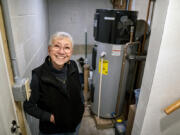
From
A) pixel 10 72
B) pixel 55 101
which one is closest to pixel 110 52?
pixel 55 101

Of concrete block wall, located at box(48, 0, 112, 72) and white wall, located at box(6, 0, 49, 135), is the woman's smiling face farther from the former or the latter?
concrete block wall, located at box(48, 0, 112, 72)

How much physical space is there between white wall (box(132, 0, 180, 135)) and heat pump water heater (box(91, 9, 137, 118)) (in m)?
0.74

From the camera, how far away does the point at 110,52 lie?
5.81ft

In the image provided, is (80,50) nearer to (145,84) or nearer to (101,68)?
(101,68)

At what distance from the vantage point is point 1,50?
2.22 feet

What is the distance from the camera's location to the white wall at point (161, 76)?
0.84 m

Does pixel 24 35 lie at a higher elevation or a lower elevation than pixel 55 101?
higher

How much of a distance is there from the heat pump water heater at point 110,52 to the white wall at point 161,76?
74 cm

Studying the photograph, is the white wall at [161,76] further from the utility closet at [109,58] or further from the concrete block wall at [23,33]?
the concrete block wall at [23,33]

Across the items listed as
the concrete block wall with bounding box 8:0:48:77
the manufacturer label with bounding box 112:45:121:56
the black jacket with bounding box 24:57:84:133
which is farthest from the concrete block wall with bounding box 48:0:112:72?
the black jacket with bounding box 24:57:84:133

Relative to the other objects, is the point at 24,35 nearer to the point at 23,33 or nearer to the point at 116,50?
the point at 23,33

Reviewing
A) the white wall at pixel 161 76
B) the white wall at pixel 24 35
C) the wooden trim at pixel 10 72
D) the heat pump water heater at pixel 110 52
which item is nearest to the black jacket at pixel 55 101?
the wooden trim at pixel 10 72

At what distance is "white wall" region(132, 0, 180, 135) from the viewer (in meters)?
0.84

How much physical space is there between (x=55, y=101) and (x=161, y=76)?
2.73 ft
